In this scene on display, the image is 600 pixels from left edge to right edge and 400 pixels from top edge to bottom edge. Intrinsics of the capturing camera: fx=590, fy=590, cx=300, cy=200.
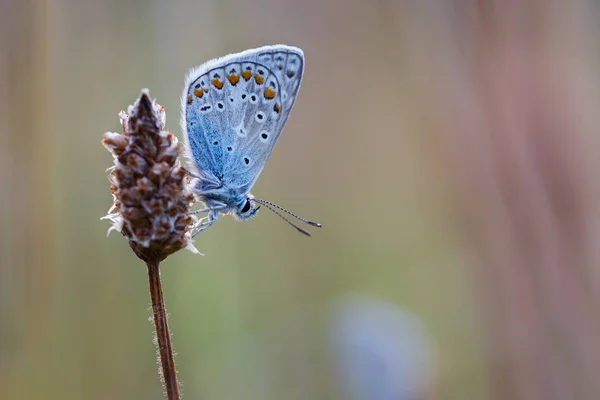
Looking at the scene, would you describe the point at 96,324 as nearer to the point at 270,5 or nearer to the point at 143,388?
the point at 143,388

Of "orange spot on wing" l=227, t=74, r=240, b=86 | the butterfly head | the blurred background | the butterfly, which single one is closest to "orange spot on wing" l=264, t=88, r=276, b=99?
the butterfly

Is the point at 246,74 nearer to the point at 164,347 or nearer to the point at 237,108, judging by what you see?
the point at 237,108

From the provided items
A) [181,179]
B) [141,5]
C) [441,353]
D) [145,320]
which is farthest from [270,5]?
[181,179]

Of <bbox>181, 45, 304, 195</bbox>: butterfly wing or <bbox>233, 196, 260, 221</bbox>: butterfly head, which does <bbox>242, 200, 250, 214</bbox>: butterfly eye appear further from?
<bbox>181, 45, 304, 195</bbox>: butterfly wing

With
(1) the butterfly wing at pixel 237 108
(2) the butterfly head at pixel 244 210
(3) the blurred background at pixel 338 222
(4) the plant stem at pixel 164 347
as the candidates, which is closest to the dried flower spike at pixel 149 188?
(4) the plant stem at pixel 164 347

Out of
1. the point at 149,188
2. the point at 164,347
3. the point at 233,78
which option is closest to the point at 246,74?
the point at 233,78

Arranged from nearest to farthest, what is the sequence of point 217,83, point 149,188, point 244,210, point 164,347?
point 164,347
point 149,188
point 217,83
point 244,210

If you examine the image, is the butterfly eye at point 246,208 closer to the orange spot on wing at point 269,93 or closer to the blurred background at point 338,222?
the orange spot on wing at point 269,93
